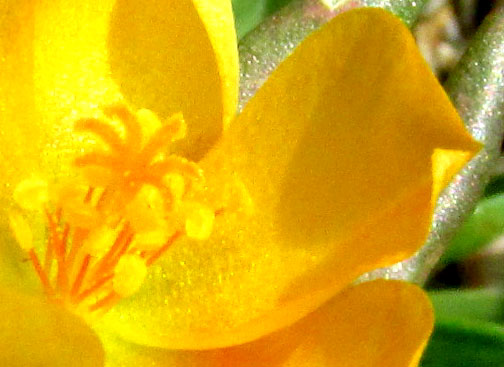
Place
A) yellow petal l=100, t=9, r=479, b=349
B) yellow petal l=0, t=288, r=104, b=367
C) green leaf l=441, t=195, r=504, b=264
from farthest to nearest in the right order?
green leaf l=441, t=195, r=504, b=264 → yellow petal l=100, t=9, r=479, b=349 → yellow petal l=0, t=288, r=104, b=367

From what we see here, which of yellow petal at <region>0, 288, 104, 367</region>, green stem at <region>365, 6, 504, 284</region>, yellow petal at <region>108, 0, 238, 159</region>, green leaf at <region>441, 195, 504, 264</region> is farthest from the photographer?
green leaf at <region>441, 195, 504, 264</region>

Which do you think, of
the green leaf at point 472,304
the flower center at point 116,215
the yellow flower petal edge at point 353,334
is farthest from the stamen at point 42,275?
the green leaf at point 472,304

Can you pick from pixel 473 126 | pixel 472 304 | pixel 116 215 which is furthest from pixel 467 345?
pixel 116 215

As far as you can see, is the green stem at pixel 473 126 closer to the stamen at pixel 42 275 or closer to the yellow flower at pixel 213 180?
the yellow flower at pixel 213 180

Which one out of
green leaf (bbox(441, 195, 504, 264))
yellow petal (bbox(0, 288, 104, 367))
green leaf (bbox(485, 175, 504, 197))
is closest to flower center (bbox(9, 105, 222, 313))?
yellow petal (bbox(0, 288, 104, 367))

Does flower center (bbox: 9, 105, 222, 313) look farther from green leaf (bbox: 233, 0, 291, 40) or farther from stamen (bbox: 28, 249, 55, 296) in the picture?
green leaf (bbox: 233, 0, 291, 40)
